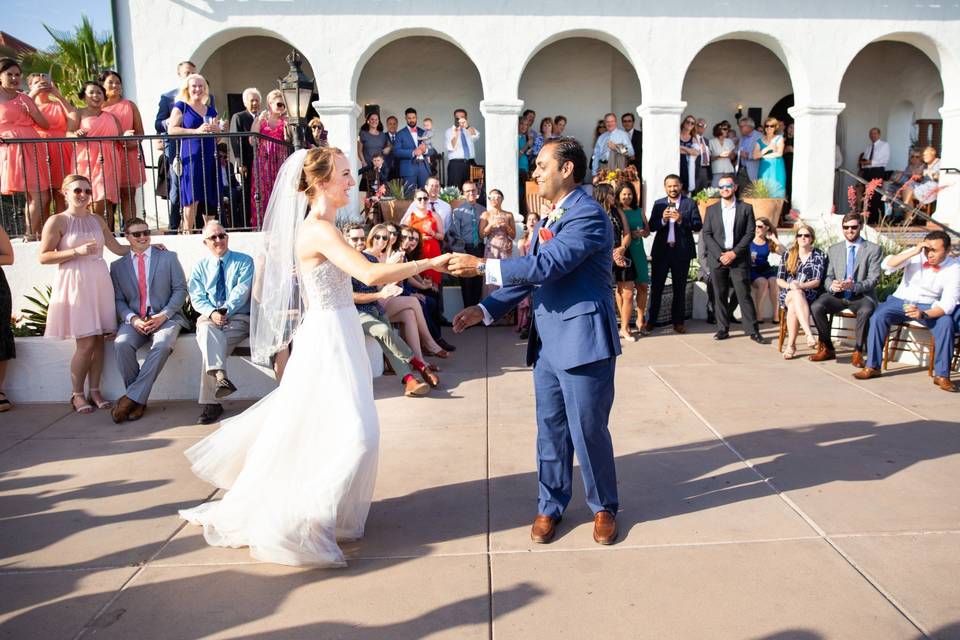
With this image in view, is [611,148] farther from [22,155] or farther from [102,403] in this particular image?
[102,403]

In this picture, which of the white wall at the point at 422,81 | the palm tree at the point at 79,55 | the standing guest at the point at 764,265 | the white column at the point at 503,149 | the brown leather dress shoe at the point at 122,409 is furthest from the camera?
the palm tree at the point at 79,55

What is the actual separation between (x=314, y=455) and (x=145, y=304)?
3853 mm

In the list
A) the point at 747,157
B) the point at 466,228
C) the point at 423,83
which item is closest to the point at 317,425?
the point at 466,228

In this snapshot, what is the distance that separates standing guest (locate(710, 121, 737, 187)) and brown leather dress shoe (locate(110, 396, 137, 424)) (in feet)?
34.7

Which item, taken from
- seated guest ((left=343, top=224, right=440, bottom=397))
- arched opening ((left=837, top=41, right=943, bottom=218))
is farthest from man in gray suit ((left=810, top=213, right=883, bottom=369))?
arched opening ((left=837, top=41, right=943, bottom=218))

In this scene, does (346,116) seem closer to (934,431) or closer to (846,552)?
(934,431)

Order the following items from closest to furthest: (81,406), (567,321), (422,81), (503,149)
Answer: (567,321) < (81,406) < (503,149) < (422,81)

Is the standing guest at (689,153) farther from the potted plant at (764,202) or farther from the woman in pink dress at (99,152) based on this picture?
the woman in pink dress at (99,152)

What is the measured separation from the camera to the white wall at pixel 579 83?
1523 centimetres

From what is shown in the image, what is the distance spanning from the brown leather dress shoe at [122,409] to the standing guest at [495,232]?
469 centimetres

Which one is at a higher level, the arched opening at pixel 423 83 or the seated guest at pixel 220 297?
the arched opening at pixel 423 83

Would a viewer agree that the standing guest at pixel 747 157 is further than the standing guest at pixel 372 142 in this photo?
Yes

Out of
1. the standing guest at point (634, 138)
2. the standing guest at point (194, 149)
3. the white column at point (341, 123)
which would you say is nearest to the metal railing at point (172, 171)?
the standing guest at point (194, 149)

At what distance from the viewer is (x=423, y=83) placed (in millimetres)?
15164
